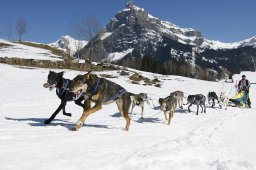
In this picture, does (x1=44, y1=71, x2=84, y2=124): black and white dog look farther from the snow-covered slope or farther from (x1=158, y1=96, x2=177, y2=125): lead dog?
the snow-covered slope

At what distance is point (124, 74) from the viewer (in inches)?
1714

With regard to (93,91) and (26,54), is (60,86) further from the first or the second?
(26,54)

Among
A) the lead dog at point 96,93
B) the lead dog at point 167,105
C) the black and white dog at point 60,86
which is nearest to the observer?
the lead dog at point 96,93

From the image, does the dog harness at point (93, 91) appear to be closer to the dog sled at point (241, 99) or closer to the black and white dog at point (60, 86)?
the black and white dog at point (60, 86)

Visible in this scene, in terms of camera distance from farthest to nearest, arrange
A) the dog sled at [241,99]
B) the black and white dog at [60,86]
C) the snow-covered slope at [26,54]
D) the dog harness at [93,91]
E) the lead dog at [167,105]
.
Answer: the snow-covered slope at [26,54], the dog sled at [241,99], the lead dog at [167,105], the black and white dog at [60,86], the dog harness at [93,91]

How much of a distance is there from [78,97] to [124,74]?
32.9 metres

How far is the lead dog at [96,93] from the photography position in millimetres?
9461

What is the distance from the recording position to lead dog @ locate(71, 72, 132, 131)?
946 centimetres

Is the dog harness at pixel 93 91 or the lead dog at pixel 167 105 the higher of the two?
the dog harness at pixel 93 91

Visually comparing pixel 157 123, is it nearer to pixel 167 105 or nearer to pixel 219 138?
pixel 167 105

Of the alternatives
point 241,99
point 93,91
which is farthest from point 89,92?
point 241,99

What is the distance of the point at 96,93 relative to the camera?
32.0 ft

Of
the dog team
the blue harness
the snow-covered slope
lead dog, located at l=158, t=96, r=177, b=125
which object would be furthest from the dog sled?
the snow-covered slope

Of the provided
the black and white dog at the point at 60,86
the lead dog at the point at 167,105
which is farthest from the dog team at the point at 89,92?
the lead dog at the point at 167,105
